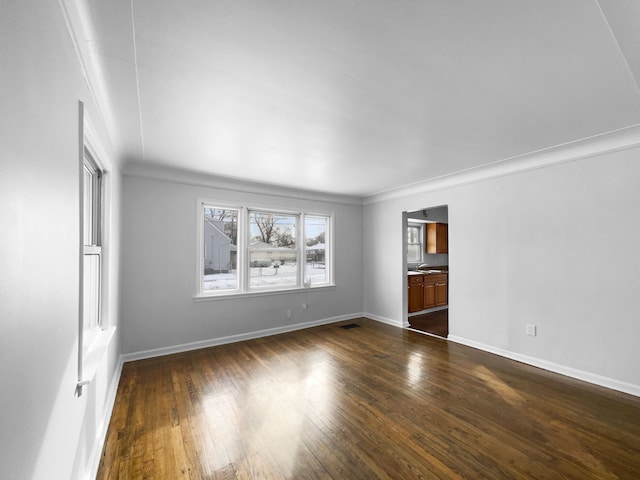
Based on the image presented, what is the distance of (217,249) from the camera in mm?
4320

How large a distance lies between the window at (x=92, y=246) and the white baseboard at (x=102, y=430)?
632 millimetres

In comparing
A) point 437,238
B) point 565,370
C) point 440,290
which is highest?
point 437,238

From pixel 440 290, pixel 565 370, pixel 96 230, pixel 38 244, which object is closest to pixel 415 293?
pixel 440 290

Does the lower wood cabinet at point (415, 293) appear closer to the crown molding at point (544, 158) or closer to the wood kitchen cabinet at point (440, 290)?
the wood kitchen cabinet at point (440, 290)

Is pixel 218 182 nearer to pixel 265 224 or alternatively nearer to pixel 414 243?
pixel 265 224

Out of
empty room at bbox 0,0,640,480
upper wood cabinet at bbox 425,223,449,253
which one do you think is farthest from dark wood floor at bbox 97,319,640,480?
upper wood cabinet at bbox 425,223,449,253

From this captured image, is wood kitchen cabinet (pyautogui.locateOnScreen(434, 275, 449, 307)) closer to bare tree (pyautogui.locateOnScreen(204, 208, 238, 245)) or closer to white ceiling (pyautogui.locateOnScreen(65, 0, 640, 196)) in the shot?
white ceiling (pyautogui.locateOnScreen(65, 0, 640, 196))

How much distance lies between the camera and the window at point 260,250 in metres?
4.27

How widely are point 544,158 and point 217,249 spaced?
439 cm

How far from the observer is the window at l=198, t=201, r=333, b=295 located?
4.27 m

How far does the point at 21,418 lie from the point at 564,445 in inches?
118

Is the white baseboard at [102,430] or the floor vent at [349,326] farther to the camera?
the floor vent at [349,326]

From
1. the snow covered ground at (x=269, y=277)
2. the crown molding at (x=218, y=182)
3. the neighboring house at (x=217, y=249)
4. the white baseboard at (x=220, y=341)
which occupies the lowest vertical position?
the white baseboard at (x=220, y=341)

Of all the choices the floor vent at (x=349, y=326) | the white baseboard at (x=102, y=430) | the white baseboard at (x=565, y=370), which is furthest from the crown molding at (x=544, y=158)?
the white baseboard at (x=102, y=430)
